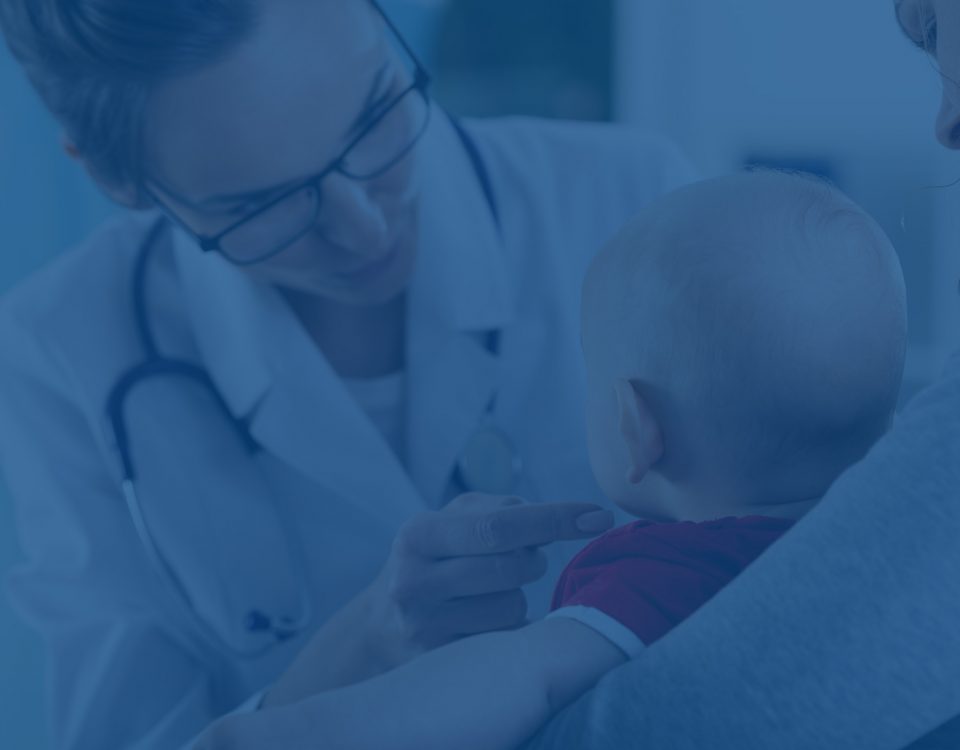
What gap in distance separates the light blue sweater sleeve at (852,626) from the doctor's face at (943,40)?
0.16 m

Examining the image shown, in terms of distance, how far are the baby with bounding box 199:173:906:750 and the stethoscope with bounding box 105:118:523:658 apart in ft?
1.14

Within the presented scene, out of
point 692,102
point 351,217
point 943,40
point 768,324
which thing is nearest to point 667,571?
point 768,324

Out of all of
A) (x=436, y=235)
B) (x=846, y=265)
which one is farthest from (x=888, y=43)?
(x=846, y=265)

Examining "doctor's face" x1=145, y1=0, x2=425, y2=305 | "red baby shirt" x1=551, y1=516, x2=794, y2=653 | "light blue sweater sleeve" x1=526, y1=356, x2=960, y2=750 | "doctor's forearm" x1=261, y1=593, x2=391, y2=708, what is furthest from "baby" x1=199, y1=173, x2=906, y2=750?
"doctor's face" x1=145, y1=0, x2=425, y2=305

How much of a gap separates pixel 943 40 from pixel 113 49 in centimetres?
61

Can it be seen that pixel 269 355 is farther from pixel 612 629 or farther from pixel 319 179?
pixel 612 629

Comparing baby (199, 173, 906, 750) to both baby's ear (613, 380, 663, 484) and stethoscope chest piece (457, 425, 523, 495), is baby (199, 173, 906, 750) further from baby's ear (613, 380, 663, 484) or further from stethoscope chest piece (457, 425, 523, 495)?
stethoscope chest piece (457, 425, 523, 495)

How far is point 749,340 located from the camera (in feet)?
1.87

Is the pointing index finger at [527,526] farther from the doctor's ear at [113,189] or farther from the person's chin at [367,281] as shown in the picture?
the doctor's ear at [113,189]

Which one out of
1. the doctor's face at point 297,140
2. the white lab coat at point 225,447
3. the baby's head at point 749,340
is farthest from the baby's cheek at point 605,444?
the doctor's face at point 297,140

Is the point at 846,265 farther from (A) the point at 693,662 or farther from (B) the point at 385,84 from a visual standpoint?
(B) the point at 385,84

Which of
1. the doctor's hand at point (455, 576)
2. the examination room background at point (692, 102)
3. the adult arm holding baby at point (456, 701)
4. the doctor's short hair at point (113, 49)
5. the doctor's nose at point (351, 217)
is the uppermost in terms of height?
the doctor's short hair at point (113, 49)

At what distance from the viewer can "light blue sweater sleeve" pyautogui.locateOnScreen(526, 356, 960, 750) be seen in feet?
1.36

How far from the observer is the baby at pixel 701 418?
548 mm
